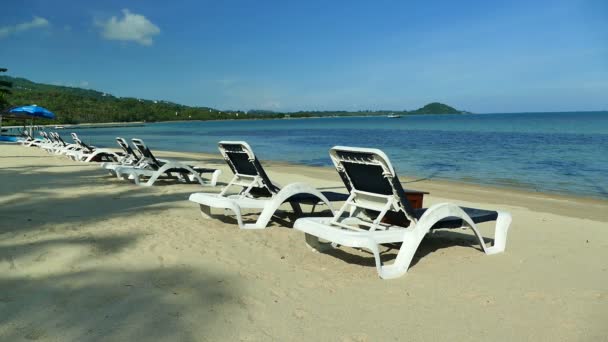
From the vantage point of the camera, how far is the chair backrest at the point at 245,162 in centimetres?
565

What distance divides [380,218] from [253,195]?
251cm

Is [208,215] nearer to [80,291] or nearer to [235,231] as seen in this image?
[235,231]

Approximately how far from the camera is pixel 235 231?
5195mm

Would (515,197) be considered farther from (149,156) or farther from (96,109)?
(96,109)

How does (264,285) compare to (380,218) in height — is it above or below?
below

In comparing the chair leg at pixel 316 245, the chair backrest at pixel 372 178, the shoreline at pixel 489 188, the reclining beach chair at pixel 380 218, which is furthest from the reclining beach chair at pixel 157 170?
the shoreline at pixel 489 188

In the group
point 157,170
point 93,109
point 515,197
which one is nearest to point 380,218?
point 157,170

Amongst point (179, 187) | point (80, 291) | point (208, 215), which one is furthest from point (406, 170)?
point (80, 291)

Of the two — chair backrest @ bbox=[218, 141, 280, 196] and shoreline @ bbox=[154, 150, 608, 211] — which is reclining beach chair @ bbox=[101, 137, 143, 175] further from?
shoreline @ bbox=[154, 150, 608, 211]

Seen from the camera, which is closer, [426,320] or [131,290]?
[426,320]

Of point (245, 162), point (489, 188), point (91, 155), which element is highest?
point (245, 162)

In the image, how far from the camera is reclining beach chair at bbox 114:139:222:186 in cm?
888

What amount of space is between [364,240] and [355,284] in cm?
35

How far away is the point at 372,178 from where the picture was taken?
4.26m
